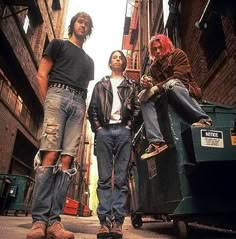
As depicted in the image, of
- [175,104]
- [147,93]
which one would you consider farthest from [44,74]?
[175,104]

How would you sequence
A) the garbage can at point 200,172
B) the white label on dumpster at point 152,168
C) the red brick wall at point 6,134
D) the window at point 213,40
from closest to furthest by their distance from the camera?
the garbage can at point 200,172 → the white label on dumpster at point 152,168 → the window at point 213,40 → the red brick wall at point 6,134

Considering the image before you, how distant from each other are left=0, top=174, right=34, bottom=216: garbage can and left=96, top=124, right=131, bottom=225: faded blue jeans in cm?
659

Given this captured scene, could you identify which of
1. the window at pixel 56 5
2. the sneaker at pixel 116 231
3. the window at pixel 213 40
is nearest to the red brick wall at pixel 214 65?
the window at pixel 213 40

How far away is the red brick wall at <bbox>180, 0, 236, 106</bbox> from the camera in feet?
17.5

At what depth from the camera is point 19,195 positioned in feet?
29.6

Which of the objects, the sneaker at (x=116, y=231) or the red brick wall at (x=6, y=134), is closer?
the sneaker at (x=116, y=231)

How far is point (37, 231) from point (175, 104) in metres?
1.75

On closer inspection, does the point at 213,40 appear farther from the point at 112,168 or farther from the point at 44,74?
the point at 44,74

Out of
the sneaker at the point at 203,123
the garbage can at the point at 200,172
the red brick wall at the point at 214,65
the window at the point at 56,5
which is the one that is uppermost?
the window at the point at 56,5

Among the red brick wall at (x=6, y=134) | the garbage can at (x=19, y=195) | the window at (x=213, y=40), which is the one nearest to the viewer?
the window at (x=213, y=40)

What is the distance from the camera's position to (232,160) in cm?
252

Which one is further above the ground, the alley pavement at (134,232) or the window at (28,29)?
the window at (28,29)

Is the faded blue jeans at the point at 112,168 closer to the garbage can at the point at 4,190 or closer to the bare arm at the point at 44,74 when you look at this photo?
the bare arm at the point at 44,74

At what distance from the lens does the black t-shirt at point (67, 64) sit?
303 cm
